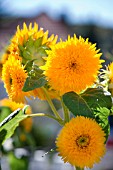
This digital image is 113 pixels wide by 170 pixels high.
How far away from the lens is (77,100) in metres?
0.68

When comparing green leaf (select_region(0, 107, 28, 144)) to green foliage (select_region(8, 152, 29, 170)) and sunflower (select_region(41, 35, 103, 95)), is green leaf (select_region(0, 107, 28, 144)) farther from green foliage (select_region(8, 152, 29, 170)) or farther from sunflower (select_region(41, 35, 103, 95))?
green foliage (select_region(8, 152, 29, 170))

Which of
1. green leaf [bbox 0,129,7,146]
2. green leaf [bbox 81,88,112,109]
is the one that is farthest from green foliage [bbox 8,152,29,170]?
green leaf [bbox 81,88,112,109]

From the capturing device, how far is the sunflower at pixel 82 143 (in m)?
0.64

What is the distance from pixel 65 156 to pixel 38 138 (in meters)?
2.37

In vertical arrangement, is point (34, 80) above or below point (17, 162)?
below

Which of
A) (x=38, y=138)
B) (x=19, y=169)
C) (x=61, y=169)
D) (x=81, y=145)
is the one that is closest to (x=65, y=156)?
(x=81, y=145)

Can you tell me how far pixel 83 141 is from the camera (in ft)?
2.09

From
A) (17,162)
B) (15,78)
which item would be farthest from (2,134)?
(17,162)

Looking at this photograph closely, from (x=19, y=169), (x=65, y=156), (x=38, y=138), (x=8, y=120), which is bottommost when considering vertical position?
(x=65, y=156)

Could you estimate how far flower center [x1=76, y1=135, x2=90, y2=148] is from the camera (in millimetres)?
635

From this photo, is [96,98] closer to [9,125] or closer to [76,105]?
[76,105]

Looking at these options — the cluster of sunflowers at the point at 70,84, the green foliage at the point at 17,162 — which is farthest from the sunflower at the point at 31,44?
the green foliage at the point at 17,162

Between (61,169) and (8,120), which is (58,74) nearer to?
(8,120)

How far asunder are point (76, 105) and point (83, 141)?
61 mm
